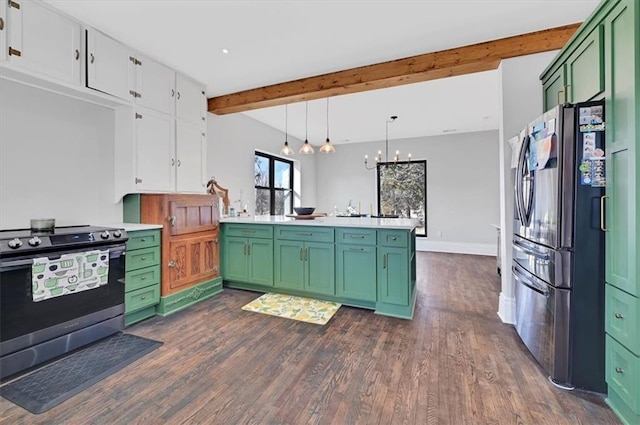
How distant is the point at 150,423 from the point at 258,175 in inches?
186

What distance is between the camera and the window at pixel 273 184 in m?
5.93

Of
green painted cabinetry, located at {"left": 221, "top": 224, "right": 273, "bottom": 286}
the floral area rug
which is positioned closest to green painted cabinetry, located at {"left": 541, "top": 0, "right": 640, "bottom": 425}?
the floral area rug

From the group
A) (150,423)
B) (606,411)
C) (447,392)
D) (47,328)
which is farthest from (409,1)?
(47,328)

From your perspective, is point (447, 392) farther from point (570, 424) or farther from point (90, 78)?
point (90, 78)

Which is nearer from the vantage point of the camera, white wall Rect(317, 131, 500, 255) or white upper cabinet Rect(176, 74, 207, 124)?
white upper cabinet Rect(176, 74, 207, 124)

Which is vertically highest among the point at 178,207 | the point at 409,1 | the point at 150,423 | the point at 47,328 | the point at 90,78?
the point at 409,1

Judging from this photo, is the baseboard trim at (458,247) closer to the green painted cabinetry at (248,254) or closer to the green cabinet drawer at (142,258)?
the green painted cabinetry at (248,254)

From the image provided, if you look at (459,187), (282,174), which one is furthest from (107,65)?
(459,187)

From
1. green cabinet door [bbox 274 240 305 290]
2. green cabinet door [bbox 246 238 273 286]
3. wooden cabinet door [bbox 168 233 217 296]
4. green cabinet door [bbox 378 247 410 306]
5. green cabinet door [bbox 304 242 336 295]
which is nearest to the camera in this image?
green cabinet door [bbox 378 247 410 306]

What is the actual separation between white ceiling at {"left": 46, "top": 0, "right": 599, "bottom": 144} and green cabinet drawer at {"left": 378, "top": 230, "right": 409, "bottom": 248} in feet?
6.18

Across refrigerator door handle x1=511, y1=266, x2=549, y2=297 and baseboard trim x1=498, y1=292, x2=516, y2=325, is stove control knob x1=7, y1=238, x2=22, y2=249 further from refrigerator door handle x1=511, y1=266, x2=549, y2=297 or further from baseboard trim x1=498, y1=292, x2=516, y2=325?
baseboard trim x1=498, y1=292, x2=516, y2=325

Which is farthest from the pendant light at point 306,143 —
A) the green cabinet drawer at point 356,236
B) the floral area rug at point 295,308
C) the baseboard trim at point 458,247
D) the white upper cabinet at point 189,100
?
the baseboard trim at point 458,247

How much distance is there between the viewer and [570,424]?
1.54m

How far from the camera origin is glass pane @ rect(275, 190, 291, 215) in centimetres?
667
